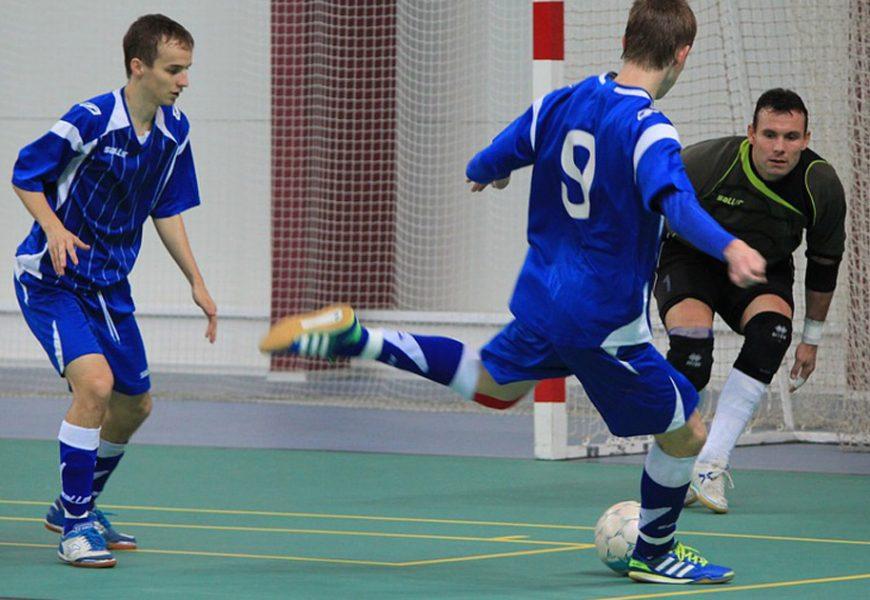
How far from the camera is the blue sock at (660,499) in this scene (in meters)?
5.12

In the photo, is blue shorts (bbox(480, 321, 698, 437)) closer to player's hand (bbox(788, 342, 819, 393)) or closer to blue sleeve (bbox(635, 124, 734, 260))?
blue sleeve (bbox(635, 124, 734, 260))

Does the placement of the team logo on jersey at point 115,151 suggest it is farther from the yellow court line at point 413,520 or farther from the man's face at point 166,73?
the yellow court line at point 413,520

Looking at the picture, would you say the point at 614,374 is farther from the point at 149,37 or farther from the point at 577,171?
the point at 149,37

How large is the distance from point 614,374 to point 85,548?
168cm

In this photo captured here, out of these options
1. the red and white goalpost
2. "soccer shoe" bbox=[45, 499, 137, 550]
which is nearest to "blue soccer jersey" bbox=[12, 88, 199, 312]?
"soccer shoe" bbox=[45, 499, 137, 550]

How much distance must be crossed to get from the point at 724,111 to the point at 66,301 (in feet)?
19.0

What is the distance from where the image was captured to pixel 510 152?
5027 millimetres

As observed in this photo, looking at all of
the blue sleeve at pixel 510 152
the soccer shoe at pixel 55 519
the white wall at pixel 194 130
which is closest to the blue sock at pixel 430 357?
the blue sleeve at pixel 510 152

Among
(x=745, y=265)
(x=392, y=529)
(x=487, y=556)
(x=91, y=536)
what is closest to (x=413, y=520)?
(x=392, y=529)

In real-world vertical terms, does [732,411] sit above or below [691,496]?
above

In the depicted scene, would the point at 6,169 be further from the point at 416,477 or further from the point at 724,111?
the point at 416,477

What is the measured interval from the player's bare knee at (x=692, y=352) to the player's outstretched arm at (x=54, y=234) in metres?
2.30

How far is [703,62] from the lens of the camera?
11.8 m

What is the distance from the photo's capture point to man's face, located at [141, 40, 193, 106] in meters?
5.58
